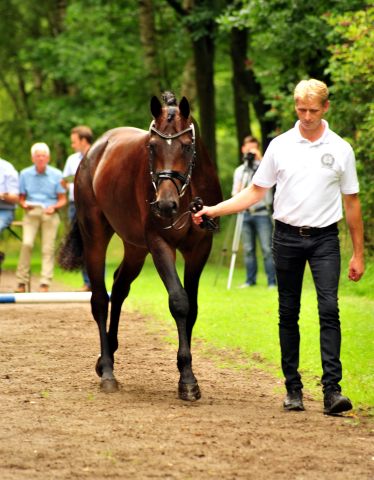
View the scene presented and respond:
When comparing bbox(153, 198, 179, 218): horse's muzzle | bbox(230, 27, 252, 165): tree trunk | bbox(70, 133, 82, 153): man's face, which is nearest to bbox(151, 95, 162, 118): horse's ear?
bbox(153, 198, 179, 218): horse's muzzle

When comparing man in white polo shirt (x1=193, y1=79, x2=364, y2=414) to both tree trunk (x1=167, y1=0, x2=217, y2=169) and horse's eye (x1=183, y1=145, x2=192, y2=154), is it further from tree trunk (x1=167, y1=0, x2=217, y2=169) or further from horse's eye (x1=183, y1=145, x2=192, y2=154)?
tree trunk (x1=167, y1=0, x2=217, y2=169)

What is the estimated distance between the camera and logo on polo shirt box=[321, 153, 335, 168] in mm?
4484

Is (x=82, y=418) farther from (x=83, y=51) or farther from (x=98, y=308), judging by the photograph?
(x=83, y=51)

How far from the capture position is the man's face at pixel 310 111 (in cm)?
437

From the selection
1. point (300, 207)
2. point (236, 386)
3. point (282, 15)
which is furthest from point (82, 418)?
point (282, 15)

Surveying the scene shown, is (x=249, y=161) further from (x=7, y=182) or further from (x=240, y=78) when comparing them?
(x=240, y=78)

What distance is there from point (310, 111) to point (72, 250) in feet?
11.5

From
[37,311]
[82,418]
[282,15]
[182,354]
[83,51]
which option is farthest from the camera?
[83,51]

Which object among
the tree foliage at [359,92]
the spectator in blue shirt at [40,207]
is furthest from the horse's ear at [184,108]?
the spectator in blue shirt at [40,207]

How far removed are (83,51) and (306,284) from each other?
1288cm

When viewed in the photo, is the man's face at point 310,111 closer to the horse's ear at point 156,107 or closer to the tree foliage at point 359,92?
the horse's ear at point 156,107

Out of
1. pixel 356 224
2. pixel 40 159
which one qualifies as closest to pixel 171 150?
pixel 356 224

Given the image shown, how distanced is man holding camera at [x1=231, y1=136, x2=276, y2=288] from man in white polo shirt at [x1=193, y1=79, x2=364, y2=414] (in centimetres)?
633

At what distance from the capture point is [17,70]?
2884cm
